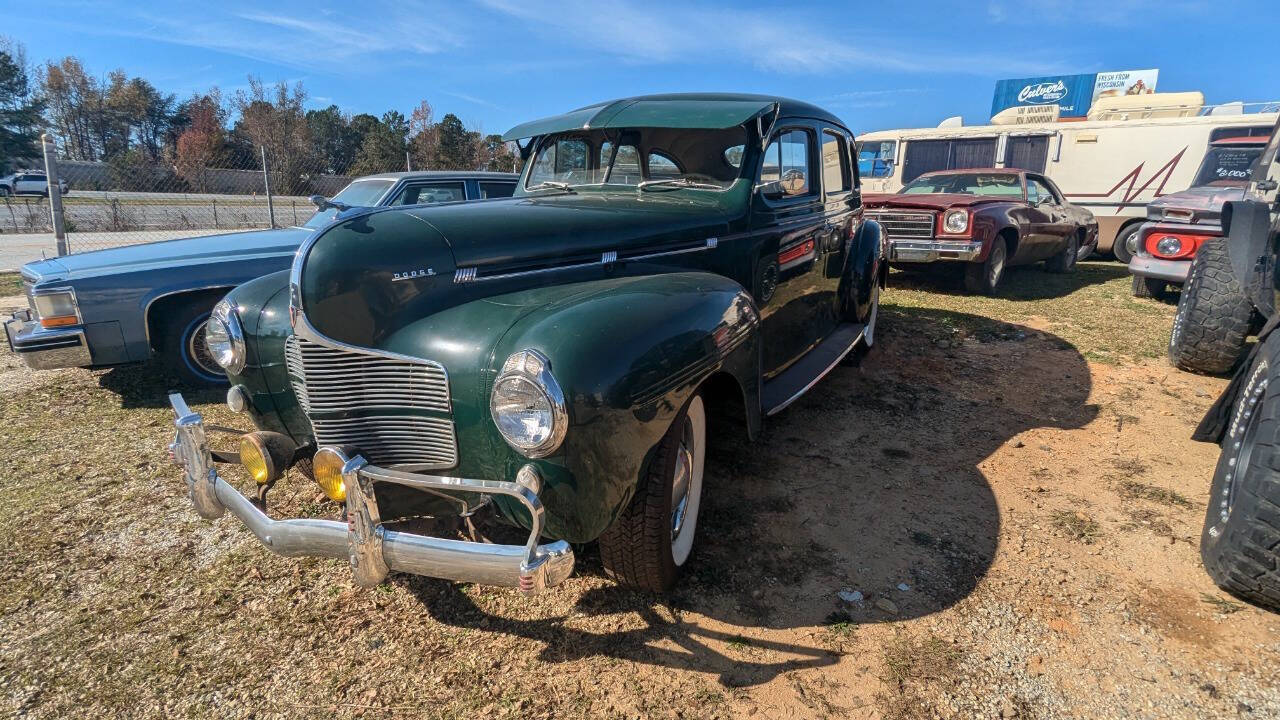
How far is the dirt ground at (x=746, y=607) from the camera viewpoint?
2125 millimetres

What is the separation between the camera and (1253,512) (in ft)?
7.68

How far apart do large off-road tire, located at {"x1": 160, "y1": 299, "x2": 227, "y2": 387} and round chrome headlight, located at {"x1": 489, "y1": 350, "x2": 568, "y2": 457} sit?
3813 millimetres

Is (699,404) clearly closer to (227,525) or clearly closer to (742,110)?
(742,110)

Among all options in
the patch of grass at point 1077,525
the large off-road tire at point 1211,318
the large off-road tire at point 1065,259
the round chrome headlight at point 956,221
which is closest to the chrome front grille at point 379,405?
the patch of grass at point 1077,525

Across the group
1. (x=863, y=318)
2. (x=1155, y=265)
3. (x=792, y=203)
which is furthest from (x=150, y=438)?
(x=1155, y=265)

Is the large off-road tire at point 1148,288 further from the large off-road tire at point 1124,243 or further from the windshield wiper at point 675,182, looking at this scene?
the windshield wiper at point 675,182

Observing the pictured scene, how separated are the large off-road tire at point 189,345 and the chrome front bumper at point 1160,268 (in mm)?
8868

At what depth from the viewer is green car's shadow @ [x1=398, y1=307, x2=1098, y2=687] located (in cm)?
238

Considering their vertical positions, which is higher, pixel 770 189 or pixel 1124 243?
pixel 770 189

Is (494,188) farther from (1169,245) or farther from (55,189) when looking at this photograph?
(1169,245)

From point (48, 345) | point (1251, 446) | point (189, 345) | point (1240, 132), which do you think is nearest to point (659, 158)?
point (1251, 446)

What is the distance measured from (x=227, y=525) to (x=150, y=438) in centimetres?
146

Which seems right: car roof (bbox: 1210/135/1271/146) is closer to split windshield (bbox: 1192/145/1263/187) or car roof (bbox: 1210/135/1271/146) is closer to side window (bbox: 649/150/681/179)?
split windshield (bbox: 1192/145/1263/187)

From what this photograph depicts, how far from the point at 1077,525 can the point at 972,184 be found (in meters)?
7.70
